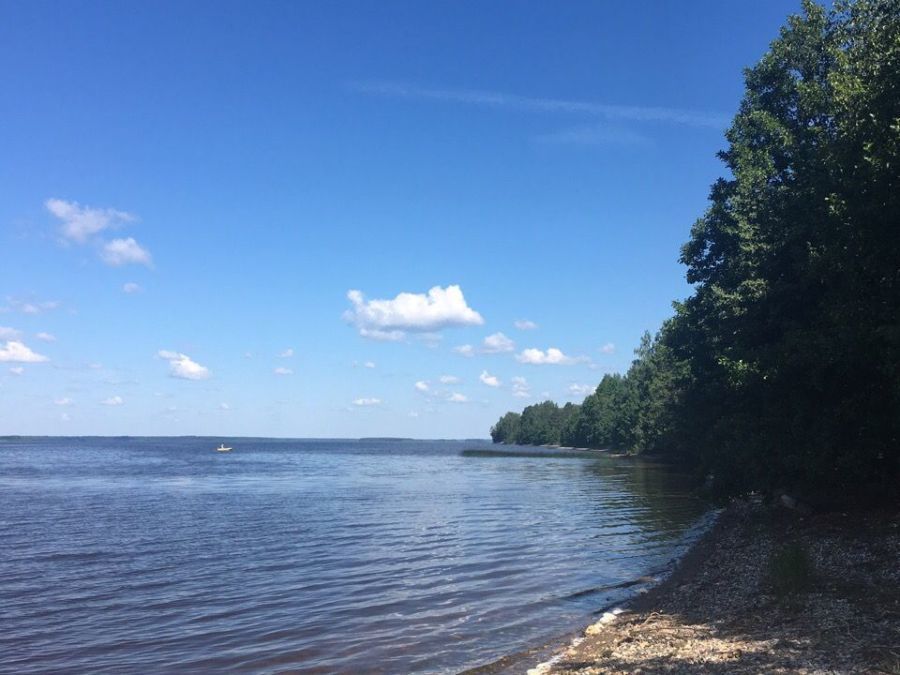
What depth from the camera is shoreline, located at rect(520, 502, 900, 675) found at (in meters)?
9.65

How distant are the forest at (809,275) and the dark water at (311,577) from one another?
5863 millimetres

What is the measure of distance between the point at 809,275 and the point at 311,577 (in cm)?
1740

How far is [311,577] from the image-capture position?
2134 centimetres

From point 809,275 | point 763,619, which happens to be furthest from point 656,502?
point 763,619

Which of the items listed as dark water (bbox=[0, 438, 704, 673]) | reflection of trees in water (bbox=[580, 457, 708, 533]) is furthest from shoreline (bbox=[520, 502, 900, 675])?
reflection of trees in water (bbox=[580, 457, 708, 533])

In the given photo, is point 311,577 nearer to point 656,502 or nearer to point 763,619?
point 763,619

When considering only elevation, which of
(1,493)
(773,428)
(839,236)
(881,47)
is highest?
(881,47)

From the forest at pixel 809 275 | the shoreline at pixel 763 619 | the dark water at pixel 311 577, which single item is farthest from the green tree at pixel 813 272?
the dark water at pixel 311 577

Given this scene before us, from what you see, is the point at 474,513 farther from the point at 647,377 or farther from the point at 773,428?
the point at 647,377

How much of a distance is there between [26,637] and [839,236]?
72.0 feet

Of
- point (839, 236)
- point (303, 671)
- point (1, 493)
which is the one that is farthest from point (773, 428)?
point (1, 493)

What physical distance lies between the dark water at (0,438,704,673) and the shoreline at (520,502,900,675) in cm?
165

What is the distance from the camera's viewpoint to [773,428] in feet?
70.4

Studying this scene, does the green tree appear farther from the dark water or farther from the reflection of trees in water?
the dark water
